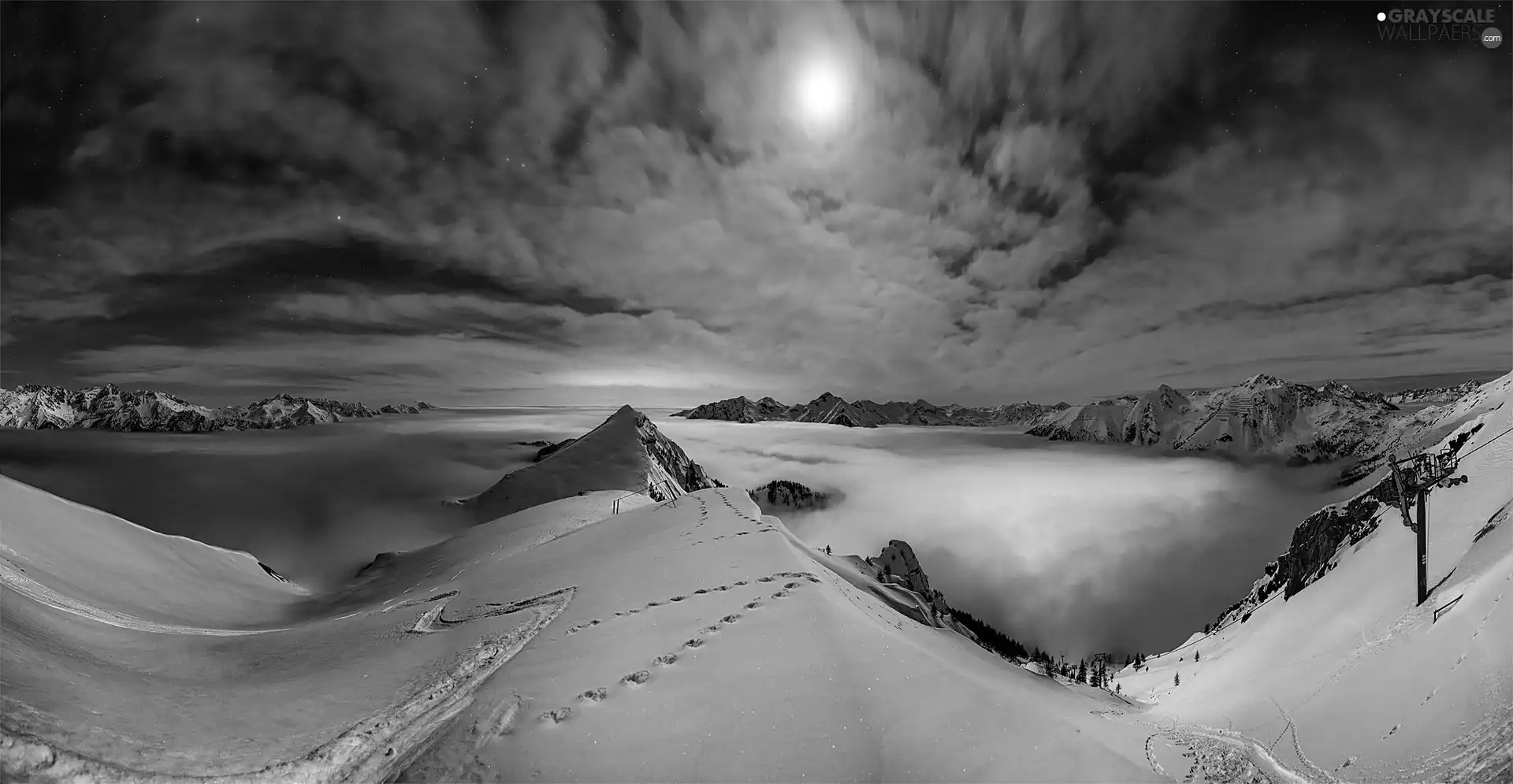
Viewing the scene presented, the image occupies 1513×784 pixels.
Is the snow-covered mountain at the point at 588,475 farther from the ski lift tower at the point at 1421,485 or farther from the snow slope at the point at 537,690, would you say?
the ski lift tower at the point at 1421,485

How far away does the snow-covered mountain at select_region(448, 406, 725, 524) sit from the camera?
2507 inches

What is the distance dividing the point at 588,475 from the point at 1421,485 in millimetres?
70163

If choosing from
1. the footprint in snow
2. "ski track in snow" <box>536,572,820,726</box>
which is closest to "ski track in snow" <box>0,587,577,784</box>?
the footprint in snow

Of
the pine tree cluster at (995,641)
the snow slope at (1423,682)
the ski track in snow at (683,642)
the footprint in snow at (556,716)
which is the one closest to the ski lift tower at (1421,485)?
the snow slope at (1423,682)

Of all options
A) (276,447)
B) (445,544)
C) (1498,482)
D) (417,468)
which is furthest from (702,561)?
(276,447)

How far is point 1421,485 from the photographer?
A: 15680 millimetres

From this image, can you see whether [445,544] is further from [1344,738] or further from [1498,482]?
[1498,482]

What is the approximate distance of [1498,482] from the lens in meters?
18.6

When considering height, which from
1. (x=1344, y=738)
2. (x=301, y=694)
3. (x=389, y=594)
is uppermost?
(x=301, y=694)

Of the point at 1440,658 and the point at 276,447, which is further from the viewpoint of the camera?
the point at 276,447

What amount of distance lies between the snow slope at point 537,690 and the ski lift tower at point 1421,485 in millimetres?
12363

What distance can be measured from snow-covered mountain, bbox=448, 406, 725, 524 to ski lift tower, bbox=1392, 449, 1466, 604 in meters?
53.5

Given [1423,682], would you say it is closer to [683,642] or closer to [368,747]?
[683,642]

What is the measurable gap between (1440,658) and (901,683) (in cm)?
1009
